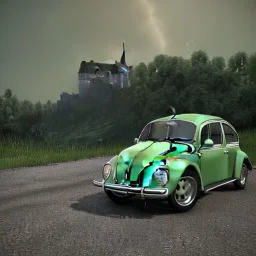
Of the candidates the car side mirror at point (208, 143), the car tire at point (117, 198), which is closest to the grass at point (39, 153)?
the car tire at point (117, 198)

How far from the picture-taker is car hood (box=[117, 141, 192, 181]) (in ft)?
20.4

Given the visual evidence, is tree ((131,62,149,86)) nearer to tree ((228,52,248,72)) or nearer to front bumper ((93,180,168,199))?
tree ((228,52,248,72))

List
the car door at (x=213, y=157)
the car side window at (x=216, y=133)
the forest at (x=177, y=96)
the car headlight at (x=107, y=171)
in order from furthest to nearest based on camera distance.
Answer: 1. the forest at (x=177, y=96)
2. the car side window at (x=216, y=133)
3. the car door at (x=213, y=157)
4. the car headlight at (x=107, y=171)

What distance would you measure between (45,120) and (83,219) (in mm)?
66286

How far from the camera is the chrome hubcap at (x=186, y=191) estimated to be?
625 cm

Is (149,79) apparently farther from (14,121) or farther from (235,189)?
(235,189)

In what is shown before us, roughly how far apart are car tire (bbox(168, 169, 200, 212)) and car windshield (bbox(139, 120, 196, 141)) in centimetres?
82

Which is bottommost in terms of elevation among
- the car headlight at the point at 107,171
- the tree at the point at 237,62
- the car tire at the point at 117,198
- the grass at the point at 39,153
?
the grass at the point at 39,153

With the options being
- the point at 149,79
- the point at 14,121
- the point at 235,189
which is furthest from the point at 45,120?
the point at 235,189

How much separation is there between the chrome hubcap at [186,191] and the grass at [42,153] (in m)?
8.81

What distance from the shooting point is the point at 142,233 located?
5078 millimetres

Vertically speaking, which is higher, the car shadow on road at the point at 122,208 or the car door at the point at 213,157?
the car door at the point at 213,157

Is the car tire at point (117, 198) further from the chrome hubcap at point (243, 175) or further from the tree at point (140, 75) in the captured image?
the tree at point (140, 75)

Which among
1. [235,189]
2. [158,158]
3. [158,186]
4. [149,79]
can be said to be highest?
[149,79]
